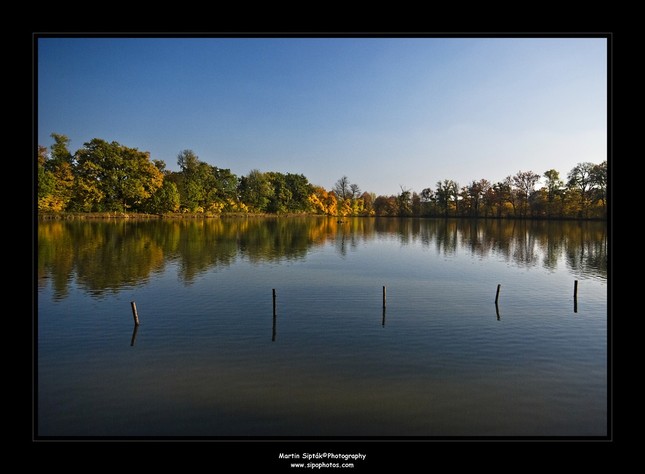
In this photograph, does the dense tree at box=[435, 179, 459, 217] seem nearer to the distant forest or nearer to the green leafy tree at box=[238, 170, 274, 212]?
the distant forest

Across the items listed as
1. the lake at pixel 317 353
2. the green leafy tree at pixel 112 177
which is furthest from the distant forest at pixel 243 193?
the lake at pixel 317 353

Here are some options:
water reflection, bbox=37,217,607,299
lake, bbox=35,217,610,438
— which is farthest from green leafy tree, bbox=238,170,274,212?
lake, bbox=35,217,610,438

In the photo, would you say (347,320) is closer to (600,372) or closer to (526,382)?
(526,382)

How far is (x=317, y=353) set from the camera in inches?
584

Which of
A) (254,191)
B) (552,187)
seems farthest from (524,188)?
(254,191)

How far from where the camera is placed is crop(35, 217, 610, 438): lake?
10.3 m

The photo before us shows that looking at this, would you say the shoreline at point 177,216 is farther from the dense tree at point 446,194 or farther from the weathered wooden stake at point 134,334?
the weathered wooden stake at point 134,334

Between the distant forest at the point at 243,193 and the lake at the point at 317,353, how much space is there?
3113 cm

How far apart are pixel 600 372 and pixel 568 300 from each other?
37.7ft

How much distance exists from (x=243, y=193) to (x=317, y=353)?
123 meters

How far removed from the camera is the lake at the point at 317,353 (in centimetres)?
1033

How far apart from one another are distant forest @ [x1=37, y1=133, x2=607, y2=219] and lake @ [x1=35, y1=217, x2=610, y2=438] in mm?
31125

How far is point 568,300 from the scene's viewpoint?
2333 cm
